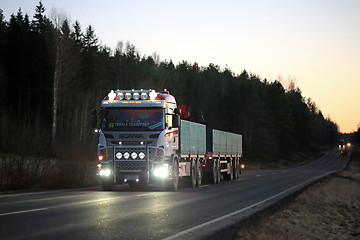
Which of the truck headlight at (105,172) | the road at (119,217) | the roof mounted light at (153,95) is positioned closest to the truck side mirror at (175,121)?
the roof mounted light at (153,95)

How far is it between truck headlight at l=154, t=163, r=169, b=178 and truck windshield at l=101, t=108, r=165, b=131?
1513mm

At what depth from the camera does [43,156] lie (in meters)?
25.6

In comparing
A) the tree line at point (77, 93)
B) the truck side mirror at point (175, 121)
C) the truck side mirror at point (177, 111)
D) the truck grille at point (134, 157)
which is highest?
the tree line at point (77, 93)

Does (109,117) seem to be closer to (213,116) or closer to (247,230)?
(247,230)

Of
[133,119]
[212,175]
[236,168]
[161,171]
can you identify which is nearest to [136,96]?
[133,119]

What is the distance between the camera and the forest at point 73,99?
2650cm

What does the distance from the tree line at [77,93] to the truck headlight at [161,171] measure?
6.38 m

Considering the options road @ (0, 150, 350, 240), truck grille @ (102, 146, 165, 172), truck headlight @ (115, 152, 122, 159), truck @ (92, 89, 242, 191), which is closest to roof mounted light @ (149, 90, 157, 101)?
truck @ (92, 89, 242, 191)

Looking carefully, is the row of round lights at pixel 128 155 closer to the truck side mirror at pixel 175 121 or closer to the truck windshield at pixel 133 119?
the truck windshield at pixel 133 119

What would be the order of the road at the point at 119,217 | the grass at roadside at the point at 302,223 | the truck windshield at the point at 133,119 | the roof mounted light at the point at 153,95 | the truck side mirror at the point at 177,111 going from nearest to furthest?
1. the road at the point at 119,217
2. the grass at roadside at the point at 302,223
3. the truck windshield at the point at 133,119
4. the truck side mirror at the point at 177,111
5. the roof mounted light at the point at 153,95

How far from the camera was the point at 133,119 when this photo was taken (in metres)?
22.0

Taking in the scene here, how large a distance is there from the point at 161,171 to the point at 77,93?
52.9 meters

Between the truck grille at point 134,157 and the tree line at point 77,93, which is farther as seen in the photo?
the tree line at point 77,93

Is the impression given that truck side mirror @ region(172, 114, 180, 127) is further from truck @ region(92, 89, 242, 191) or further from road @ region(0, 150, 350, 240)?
road @ region(0, 150, 350, 240)
